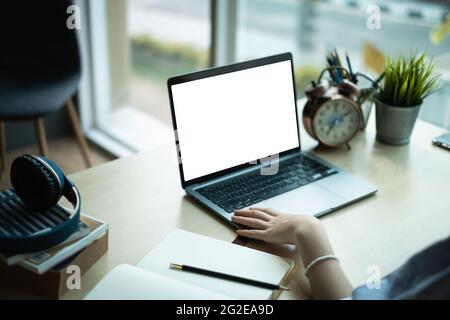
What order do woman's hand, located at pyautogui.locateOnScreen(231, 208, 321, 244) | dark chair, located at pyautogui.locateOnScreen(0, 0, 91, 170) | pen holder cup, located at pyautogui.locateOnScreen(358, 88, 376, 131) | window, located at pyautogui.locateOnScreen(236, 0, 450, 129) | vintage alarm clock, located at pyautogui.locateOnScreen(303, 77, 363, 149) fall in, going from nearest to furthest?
woman's hand, located at pyautogui.locateOnScreen(231, 208, 321, 244), vintage alarm clock, located at pyautogui.locateOnScreen(303, 77, 363, 149), pen holder cup, located at pyautogui.locateOnScreen(358, 88, 376, 131), window, located at pyautogui.locateOnScreen(236, 0, 450, 129), dark chair, located at pyautogui.locateOnScreen(0, 0, 91, 170)

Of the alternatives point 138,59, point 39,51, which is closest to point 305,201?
point 39,51

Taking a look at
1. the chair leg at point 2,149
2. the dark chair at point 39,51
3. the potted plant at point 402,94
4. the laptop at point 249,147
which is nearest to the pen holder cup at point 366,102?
the potted plant at point 402,94

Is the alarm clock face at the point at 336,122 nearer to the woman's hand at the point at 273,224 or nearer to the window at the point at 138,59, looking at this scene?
the woman's hand at the point at 273,224

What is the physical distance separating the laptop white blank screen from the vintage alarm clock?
59 mm

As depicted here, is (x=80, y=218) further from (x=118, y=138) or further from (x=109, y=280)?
(x=118, y=138)

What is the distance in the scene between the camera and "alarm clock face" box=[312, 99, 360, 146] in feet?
4.69

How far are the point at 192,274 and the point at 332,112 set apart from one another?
0.65m

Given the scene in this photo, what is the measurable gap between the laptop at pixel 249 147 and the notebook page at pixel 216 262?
107mm

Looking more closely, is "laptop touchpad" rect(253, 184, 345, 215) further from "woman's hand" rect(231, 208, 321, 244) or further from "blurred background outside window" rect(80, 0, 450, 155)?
"blurred background outside window" rect(80, 0, 450, 155)

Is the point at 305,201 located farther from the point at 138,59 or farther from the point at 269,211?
the point at 138,59

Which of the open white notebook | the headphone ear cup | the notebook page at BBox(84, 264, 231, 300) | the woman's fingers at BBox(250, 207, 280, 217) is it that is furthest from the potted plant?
the headphone ear cup

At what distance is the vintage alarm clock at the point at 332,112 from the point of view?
1421 mm

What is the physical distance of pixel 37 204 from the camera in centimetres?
102
